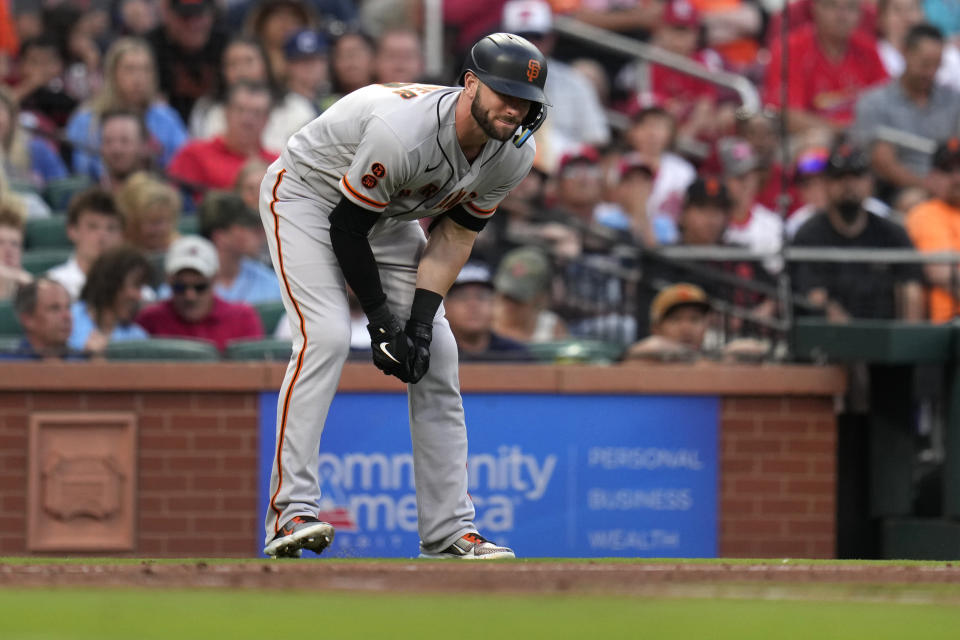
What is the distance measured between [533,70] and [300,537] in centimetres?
169

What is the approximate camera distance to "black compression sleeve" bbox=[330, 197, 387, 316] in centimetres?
523

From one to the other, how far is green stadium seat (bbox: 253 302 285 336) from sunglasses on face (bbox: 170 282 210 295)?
0.58 meters

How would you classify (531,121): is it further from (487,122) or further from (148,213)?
(148,213)

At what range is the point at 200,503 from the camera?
7.97m

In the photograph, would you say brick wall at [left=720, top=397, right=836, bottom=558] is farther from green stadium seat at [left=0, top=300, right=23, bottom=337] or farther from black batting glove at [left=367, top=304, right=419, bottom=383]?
green stadium seat at [left=0, top=300, right=23, bottom=337]

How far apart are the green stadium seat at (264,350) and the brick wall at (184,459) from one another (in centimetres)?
20

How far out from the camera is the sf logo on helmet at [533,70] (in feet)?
16.5

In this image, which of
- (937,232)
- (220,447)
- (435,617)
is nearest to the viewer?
(435,617)

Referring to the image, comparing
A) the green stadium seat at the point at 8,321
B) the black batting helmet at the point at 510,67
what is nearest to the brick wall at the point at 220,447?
the green stadium seat at the point at 8,321

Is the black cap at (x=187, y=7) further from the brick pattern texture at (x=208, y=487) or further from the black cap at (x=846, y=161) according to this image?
the black cap at (x=846, y=161)

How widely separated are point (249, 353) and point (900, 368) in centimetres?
333

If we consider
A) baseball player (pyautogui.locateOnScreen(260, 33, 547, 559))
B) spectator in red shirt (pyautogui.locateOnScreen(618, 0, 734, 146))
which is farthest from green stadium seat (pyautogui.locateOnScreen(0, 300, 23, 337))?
spectator in red shirt (pyautogui.locateOnScreen(618, 0, 734, 146))

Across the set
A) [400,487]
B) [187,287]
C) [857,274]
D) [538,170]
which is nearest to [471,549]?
[400,487]

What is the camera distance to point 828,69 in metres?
9.98
